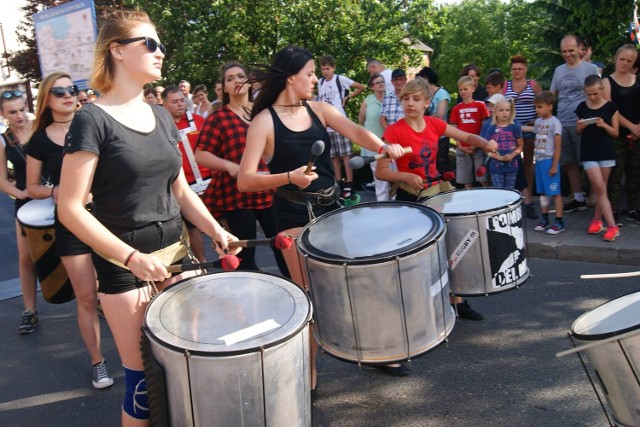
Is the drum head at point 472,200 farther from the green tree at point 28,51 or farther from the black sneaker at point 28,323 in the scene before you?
the green tree at point 28,51

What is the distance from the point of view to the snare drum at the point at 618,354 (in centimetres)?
195

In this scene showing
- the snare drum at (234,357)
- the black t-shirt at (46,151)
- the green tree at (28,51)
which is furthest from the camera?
the green tree at (28,51)

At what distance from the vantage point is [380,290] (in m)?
2.58

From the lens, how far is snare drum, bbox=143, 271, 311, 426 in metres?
1.91

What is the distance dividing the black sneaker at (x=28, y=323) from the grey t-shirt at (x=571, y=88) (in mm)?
5716

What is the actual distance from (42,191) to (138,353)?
2224mm

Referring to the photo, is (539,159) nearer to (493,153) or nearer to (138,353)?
(493,153)

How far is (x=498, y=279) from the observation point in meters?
3.46

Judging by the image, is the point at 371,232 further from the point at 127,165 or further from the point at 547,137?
the point at 547,137

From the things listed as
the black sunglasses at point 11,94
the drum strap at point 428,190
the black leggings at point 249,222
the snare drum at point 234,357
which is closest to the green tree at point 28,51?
the black sunglasses at point 11,94

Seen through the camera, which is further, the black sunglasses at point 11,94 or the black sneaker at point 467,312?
the black sunglasses at point 11,94

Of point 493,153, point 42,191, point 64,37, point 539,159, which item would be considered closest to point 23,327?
point 42,191

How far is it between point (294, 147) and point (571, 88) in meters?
4.82

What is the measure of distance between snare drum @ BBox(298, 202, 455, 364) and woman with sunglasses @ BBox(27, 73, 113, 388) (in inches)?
61.7
